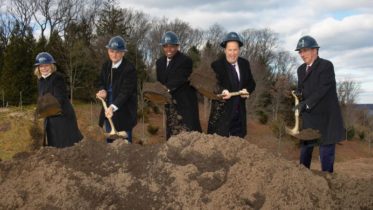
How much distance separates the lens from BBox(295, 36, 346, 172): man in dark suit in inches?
197

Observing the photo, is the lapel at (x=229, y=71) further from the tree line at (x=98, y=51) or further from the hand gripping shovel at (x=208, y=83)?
the tree line at (x=98, y=51)

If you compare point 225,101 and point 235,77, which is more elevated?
point 235,77

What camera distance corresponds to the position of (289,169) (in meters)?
3.28

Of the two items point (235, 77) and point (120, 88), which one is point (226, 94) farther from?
point (120, 88)

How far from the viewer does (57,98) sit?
5422 mm

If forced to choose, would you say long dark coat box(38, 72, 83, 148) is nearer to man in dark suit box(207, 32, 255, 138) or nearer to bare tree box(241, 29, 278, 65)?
man in dark suit box(207, 32, 255, 138)

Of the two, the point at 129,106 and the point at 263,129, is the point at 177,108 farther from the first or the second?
the point at 263,129

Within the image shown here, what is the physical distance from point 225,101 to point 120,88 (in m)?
1.27

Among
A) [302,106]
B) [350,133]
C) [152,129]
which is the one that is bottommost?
[350,133]

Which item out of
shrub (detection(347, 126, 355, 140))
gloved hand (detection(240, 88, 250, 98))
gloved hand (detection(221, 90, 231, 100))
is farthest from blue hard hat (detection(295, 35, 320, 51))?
shrub (detection(347, 126, 355, 140))

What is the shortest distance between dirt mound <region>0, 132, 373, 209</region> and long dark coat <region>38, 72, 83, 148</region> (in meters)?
1.91

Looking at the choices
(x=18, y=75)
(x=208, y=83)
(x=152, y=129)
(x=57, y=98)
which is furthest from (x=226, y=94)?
(x=18, y=75)

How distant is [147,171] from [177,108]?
248 cm

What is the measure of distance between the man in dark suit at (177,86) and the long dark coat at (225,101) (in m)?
0.35
